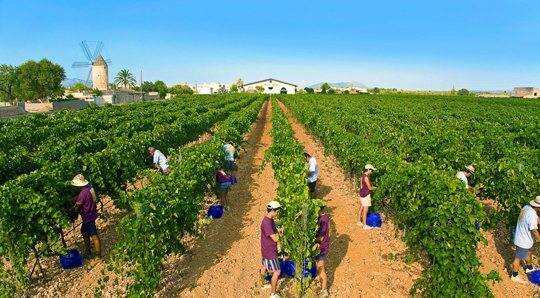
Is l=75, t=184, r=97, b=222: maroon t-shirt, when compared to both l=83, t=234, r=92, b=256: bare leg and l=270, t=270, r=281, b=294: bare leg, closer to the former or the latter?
l=83, t=234, r=92, b=256: bare leg

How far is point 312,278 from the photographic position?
27.8 feet

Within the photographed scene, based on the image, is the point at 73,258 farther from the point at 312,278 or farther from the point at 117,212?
the point at 312,278

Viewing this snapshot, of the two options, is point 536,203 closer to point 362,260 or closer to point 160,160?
point 362,260

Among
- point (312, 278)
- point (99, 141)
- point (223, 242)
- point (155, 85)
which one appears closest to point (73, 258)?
point (223, 242)

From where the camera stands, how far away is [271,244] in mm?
7605

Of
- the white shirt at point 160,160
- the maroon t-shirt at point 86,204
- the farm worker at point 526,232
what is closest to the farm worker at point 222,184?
the white shirt at point 160,160

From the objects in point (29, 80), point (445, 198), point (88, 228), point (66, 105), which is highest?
point (29, 80)

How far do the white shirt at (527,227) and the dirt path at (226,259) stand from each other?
510 cm

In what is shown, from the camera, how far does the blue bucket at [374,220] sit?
11180 mm

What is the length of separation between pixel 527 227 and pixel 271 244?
5057mm

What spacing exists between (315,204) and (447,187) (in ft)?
9.17

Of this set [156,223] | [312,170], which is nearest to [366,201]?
[312,170]

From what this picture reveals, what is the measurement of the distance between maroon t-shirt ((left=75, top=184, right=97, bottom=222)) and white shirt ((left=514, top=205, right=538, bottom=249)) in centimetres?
875

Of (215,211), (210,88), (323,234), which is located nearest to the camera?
(323,234)
